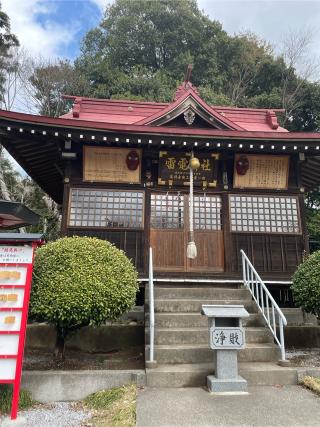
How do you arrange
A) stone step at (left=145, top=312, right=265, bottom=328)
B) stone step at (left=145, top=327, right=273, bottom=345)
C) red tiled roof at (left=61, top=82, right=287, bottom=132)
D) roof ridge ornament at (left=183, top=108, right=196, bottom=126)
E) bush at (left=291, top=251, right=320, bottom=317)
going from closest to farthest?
stone step at (left=145, top=327, right=273, bottom=345) → bush at (left=291, top=251, right=320, bottom=317) → stone step at (left=145, top=312, right=265, bottom=328) → roof ridge ornament at (left=183, top=108, right=196, bottom=126) → red tiled roof at (left=61, top=82, right=287, bottom=132)

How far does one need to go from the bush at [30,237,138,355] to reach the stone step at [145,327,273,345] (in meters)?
0.94

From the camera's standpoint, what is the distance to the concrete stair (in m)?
5.05

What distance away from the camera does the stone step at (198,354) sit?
550 cm

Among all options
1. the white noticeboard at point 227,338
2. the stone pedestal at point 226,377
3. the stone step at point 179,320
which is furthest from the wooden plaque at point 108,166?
the stone pedestal at point 226,377

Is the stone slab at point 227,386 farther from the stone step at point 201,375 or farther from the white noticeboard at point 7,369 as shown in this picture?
the white noticeboard at point 7,369

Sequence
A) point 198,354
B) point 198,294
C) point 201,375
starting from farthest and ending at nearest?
point 198,294, point 198,354, point 201,375

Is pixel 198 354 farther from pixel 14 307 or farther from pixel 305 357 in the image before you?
pixel 14 307

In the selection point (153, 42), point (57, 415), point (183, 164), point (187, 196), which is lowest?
point (57, 415)

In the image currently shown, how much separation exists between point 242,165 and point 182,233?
246 cm

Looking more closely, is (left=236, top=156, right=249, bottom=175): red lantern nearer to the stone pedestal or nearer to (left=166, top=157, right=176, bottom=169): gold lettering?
(left=166, top=157, right=176, bottom=169): gold lettering

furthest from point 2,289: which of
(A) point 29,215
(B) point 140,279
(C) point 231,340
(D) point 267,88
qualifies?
→ (D) point 267,88

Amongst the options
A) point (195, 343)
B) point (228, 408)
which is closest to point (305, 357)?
point (195, 343)

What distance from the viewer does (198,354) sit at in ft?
18.3

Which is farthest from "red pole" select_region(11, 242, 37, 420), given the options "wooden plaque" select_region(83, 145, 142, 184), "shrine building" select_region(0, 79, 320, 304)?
"wooden plaque" select_region(83, 145, 142, 184)
